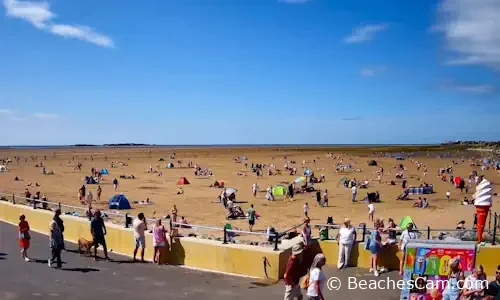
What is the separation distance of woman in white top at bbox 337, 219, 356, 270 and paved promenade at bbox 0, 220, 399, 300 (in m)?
0.24

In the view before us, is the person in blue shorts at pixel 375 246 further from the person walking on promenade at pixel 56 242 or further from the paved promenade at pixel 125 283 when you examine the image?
the person walking on promenade at pixel 56 242

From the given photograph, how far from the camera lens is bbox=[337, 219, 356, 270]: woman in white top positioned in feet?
31.6

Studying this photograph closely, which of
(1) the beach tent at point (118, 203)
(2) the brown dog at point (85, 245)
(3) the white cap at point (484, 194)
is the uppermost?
(3) the white cap at point (484, 194)

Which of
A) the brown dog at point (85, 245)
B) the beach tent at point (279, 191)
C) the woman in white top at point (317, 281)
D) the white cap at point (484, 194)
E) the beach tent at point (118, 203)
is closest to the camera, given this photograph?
the woman in white top at point (317, 281)

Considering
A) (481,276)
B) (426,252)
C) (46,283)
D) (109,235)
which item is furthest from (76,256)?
(481,276)

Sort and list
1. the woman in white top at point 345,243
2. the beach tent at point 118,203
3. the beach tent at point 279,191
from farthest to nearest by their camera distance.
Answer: the beach tent at point 279,191
the beach tent at point 118,203
the woman in white top at point 345,243

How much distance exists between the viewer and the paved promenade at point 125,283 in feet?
26.4

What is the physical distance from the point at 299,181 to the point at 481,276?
29.5m

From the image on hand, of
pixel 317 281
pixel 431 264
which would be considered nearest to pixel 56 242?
pixel 317 281

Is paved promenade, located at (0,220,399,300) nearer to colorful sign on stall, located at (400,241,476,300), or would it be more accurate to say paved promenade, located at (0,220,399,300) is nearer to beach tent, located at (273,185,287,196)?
colorful sign on stall, located at (400,241,476,300)

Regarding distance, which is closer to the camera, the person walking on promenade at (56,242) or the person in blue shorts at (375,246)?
the person in blue shorts at (375,246)

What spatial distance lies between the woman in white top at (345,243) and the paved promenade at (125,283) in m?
A: 0.24

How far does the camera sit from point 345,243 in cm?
964

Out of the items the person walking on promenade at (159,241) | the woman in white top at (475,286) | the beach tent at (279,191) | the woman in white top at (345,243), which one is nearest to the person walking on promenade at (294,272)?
the woman in white top at (475,286)
